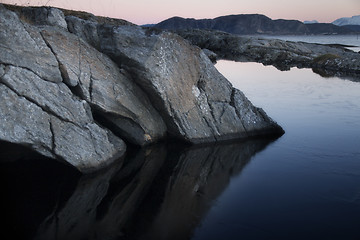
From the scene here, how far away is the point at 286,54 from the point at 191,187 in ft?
202

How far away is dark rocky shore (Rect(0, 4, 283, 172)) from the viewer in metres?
11.7

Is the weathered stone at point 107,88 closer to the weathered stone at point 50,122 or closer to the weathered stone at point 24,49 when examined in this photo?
the weathered stone at point 24,49

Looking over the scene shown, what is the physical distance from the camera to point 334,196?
38.3 feet

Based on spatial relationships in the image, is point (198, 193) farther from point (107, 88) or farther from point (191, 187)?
point (107, 88)

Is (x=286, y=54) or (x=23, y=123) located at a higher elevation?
(x=286, y=54)

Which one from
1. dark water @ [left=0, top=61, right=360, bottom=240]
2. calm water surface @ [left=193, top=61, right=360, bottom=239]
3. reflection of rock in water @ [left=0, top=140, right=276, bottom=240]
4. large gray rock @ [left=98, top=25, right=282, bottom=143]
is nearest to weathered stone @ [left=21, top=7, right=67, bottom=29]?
large gray rock @ [left=98, top=25, right=282, bottom=143]

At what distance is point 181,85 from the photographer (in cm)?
1669

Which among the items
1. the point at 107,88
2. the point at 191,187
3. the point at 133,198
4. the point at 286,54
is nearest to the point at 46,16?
the point at 107,88

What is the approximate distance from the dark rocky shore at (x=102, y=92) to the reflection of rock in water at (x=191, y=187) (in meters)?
1.34

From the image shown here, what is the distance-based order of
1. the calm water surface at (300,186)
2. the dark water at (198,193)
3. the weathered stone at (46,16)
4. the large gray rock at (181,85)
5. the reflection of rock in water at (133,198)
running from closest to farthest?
the reflection of rock in water at (133,198) → the dark water at (198,193) → the calm water surface at (300,186) → the large gray rock at (181,85) → the weathered stone at (46,16)

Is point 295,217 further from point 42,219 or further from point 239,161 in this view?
point 42,219

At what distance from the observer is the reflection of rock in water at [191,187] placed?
9414mm

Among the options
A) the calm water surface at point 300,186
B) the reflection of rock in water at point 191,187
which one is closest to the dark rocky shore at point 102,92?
the reflection of rock in water at point 191,187

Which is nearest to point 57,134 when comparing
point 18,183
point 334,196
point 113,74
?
point 18,183
